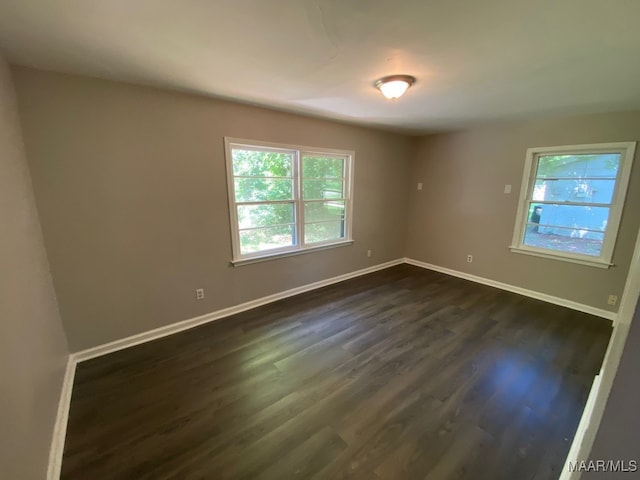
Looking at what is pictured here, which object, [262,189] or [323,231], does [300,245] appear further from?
[262,189]

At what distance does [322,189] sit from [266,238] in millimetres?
1102

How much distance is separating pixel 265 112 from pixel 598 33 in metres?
2.67

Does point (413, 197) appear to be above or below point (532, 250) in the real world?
above

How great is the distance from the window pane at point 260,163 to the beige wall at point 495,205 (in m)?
2.69

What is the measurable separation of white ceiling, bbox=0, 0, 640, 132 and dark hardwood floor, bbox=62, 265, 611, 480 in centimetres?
236

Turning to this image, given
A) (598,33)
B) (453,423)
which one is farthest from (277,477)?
(598,33)

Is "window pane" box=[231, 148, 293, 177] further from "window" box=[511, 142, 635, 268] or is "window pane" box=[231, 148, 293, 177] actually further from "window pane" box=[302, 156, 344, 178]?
"window" box=[511, 142, 635, 268]

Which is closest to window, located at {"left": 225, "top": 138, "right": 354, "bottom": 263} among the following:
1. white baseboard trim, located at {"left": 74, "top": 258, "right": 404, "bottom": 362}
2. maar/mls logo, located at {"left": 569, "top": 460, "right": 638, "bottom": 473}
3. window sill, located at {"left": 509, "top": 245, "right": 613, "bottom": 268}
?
white baseboard trim, located at {"left": 74, "top": 258, "right": 404, "bottom": 362}

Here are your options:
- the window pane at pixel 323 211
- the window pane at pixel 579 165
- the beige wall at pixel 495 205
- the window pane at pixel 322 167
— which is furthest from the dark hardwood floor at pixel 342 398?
the window pane at pixel 322 167

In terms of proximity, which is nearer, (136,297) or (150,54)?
(150,54)

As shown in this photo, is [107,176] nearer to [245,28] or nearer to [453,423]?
[245,28]

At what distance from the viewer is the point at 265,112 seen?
303cm

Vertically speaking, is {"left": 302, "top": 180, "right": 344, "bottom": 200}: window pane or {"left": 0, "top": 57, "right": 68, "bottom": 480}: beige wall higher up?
{"left": 302, "top": 180, "right": 344, "bottom": 200}: window pane

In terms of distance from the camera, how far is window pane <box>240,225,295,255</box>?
10.5ft
